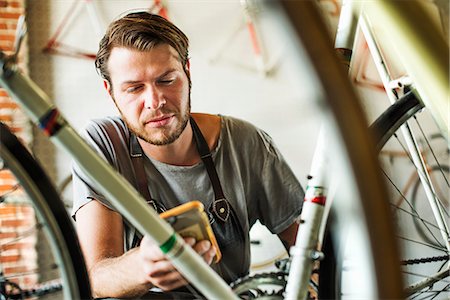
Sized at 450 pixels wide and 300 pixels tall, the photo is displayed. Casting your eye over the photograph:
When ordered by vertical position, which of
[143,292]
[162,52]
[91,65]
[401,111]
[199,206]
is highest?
[91,65]

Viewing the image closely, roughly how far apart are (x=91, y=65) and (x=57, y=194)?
164 cm

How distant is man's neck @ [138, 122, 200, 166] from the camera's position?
1.04 m

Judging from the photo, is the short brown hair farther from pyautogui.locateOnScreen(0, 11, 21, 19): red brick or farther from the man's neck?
pyautogui.locateOnScreen(0, 11, 21, 19): red brick

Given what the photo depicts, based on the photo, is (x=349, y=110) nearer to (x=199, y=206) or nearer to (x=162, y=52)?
(x=199, y=206)

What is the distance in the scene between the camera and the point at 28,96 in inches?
23.8

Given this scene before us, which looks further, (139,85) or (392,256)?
(139,85)

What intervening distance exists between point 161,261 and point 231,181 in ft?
1.19

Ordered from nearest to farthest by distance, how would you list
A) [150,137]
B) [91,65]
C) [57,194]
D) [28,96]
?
[28,96] → [57,194] → [150,137] → [91,65]

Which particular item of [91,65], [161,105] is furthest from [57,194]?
[91,65]

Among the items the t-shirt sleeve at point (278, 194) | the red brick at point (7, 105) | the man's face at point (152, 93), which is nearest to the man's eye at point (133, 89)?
the man's face at point (152, 93)

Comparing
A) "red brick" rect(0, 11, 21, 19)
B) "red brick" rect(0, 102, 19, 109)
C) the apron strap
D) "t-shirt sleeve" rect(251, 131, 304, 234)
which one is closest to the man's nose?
the apron strap

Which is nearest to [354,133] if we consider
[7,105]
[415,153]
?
[415,153]

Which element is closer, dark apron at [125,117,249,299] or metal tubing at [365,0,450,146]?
metal tubing at [365,0,450,146]

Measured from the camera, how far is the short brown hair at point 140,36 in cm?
102
